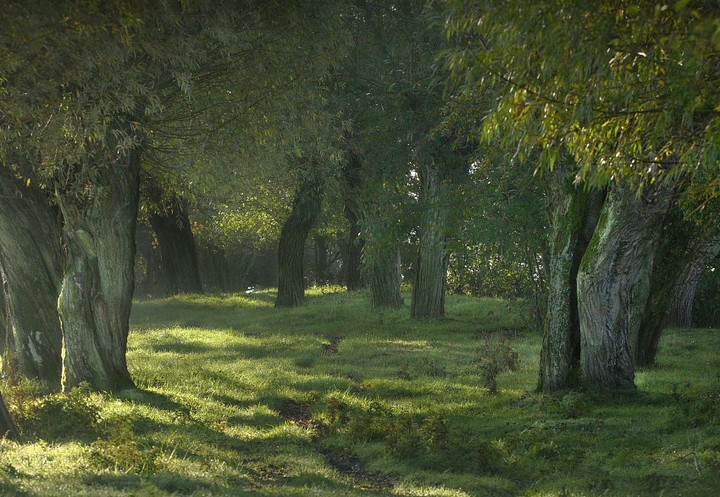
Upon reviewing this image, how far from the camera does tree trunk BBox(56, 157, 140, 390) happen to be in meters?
16.0

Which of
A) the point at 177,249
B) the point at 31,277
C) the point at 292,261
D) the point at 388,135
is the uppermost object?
the point at 388,135

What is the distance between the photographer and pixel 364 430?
45.3ft

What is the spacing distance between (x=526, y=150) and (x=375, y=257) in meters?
15.2

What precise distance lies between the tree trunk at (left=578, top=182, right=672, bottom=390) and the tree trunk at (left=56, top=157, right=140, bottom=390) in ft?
29.8

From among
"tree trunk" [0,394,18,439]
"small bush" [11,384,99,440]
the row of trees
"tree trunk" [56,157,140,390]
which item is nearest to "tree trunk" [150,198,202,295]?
the row of trees

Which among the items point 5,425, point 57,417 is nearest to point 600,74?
point 5,425

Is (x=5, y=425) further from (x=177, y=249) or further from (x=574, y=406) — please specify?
(x=177, y=249)

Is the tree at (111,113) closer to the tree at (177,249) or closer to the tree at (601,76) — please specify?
the tree at (601,76)

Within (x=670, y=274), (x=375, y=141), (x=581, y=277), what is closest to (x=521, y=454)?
(x=581, y=277)

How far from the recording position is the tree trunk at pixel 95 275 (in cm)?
1603

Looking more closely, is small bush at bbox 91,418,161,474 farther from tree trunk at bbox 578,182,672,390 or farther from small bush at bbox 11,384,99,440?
tree trunk at bbox 578,182,672,390

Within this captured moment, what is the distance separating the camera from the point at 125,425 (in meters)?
12.1

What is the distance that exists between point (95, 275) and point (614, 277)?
9.99 meters

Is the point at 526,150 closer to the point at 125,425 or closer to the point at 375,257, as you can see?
the point at 125,425
